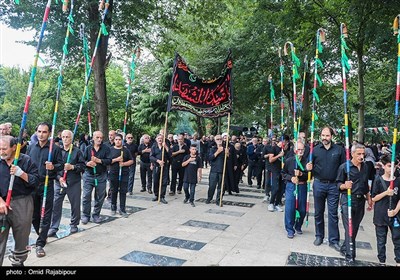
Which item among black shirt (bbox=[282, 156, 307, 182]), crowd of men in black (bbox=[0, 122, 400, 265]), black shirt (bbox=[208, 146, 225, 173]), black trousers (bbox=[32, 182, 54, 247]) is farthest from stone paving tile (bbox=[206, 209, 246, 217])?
black trousers (bbox=[32, 182, 54, 247])

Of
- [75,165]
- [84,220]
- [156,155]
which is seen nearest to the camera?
[75,165]

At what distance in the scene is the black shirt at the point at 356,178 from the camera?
18.7 ft

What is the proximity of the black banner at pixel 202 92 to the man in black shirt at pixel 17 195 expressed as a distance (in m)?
6.30

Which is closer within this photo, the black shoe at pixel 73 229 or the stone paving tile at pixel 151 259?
the stone paving tile at pixel 151 259

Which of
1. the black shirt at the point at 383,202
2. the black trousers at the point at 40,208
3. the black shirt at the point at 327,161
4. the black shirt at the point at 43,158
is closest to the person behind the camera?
the black shirt at the point at 383,202

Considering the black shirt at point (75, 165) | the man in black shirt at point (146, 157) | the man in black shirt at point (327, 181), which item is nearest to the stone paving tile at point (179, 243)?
the black shirt at point (75, 165)

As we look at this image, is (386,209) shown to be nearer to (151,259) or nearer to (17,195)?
(151,259)

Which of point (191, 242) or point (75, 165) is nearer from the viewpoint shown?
point (191, 242)

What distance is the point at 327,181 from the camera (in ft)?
21.1

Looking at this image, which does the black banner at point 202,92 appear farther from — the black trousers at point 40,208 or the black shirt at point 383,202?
the black shirt at point 383,202

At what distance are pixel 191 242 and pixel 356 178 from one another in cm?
315

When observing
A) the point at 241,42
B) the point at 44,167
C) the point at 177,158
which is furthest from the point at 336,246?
the point at 241,42

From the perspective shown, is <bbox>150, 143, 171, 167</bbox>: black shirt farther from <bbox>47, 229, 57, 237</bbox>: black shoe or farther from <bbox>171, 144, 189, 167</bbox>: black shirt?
<bbox>47, 229, 57, 237</bbox>: black shoe
